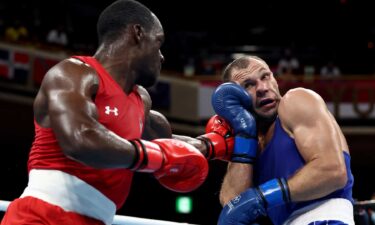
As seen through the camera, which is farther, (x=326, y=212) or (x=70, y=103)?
(x=326, y=212)

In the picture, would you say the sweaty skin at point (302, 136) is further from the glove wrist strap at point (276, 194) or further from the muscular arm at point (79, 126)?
the muscular arm at point (79, 126)

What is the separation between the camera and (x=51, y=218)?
6.39 ft

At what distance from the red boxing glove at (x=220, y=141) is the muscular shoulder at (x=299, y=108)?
1.05 feet

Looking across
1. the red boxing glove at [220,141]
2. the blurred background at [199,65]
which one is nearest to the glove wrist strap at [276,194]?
the red boxing glove at [220,141]

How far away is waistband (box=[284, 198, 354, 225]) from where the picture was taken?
239 cm

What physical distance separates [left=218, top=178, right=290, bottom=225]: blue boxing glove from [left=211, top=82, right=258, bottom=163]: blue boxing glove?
21 centimetres

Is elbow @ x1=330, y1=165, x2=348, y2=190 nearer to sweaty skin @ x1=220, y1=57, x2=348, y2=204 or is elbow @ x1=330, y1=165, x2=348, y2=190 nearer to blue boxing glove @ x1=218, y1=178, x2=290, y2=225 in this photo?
sweaty skin @ x1=220, y1=57, x2=348, y2=204

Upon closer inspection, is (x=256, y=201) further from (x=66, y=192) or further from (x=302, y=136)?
(x=66, y=192)

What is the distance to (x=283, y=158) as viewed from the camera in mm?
2516

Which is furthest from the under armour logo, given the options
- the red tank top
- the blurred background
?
the blurred background

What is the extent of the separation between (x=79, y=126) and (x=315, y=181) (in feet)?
3.20

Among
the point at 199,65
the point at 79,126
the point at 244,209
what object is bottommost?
the point at 199,65

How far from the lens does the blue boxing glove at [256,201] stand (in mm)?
2354

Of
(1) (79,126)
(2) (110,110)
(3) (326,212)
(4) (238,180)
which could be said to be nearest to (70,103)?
(1) (79,126)
